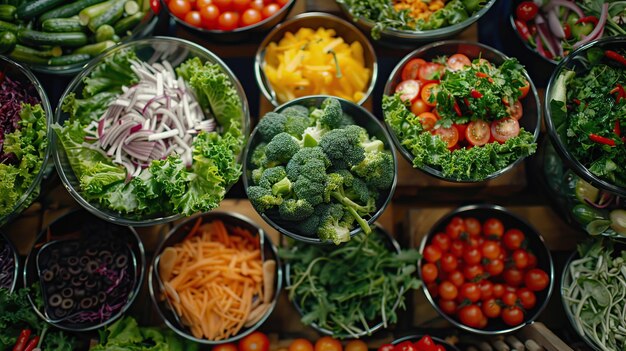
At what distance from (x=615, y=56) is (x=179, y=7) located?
176 cm

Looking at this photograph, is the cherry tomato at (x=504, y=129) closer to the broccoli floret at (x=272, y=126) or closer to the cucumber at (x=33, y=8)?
the broccoli floret at (x=272, y=126)

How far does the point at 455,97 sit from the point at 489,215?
646 mm

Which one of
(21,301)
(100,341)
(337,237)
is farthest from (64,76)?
(337,237)

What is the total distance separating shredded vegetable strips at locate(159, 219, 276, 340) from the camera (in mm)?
2100

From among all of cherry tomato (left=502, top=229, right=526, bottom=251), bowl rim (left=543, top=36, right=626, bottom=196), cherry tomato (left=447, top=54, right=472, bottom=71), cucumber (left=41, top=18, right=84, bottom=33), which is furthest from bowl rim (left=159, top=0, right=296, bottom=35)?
cherry tomato (left=502, top=229, right=526, bottom=251)

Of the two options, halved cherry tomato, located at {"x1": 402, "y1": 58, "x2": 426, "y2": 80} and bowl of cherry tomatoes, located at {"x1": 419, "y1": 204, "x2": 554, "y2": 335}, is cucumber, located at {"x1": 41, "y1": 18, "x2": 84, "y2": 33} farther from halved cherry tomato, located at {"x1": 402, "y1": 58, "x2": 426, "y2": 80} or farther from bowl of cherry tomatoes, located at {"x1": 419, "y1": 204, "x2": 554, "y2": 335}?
bowl of cherry tomatoes, located at {"x1": 419, "y1": 204, "x2": 554, "y2": 335}

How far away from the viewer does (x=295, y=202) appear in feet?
5.66

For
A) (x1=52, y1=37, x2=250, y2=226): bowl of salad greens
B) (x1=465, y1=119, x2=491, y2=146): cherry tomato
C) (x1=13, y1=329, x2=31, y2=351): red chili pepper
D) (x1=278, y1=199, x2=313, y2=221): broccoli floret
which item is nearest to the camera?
(x1=278, y1=199, x2=313, y2=221): broccoli floret

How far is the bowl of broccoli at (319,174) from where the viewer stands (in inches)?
67.9

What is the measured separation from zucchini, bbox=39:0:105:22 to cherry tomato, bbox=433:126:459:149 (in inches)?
60.2

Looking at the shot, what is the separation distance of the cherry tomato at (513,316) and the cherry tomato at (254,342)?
996 millimetres

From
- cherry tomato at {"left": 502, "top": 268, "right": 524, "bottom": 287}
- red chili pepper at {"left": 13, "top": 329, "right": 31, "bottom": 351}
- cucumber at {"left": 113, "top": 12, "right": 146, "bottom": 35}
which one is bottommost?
red chili pepper at {"left": 13, "top": 329, "right": 31, "bottom": 351}

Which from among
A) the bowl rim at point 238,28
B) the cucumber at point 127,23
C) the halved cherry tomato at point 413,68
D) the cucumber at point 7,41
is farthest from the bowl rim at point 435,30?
the cucumber at point 7,41

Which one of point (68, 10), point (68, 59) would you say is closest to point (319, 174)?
point (68, 59)
